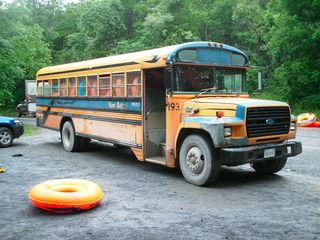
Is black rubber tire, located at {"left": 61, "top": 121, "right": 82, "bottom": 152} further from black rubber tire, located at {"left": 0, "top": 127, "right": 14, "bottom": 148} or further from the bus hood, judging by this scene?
the bus hood

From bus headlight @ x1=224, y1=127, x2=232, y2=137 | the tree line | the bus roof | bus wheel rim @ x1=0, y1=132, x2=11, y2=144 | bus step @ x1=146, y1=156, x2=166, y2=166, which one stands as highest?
the tree line

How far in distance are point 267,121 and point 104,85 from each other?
15.0ft

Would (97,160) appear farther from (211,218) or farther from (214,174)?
(211,218)

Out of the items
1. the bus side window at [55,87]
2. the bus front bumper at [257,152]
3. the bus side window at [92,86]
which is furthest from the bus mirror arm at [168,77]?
the bus side window at [55,87]

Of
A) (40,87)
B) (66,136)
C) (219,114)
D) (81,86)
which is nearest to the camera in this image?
(219,114)

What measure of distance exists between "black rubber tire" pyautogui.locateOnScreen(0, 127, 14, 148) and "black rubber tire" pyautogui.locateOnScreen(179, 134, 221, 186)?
7.93 m

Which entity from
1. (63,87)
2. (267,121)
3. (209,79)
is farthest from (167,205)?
(63,87)

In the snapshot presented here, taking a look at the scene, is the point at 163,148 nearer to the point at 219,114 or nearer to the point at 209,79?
the point at 209,79

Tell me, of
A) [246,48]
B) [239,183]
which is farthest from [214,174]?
[246,48]

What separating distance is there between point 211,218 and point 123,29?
1491 inches

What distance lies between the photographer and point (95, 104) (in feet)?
35.6

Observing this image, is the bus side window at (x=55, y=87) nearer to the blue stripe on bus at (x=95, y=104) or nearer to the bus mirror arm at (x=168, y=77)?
the blue stripe on bus at (x=95, y=104)

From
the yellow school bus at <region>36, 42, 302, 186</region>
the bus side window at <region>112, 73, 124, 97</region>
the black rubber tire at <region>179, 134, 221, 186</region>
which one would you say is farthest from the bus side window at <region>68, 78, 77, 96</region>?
the black rubber tire at <region>179, 134, 221, 186</region>

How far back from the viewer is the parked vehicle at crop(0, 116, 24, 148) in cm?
1354
